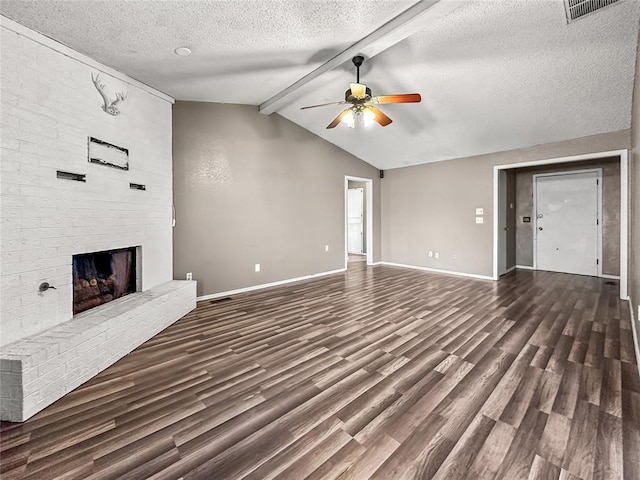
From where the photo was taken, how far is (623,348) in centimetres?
266

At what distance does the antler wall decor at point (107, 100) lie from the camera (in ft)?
9.19

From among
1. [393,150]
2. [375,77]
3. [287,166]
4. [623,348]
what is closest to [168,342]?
[287,166]

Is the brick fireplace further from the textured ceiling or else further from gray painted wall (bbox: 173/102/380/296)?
gray painted wall (bbox: 173/102/380/296)

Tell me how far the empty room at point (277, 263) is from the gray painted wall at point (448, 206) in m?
0.09

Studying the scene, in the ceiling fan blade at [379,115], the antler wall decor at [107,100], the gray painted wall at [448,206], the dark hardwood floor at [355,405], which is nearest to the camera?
the dark hardwood floor at [355,405]

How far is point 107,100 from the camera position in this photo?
2898 mm

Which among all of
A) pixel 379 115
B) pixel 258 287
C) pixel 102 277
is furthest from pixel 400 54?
pixel 102 277

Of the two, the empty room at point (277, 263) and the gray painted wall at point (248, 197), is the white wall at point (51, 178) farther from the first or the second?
the gray painted wall at point (248, 197)

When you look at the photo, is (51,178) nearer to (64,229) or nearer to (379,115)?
(64,229)

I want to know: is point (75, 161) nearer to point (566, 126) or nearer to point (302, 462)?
point (302, 462)

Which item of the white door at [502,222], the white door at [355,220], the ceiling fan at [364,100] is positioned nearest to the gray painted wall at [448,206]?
the white door at [502,222]

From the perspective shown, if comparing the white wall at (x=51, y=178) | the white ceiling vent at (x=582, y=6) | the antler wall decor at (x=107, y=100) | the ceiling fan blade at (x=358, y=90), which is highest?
the white ceiling vent at (x=582, y=6)

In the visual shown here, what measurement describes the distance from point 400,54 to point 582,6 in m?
1.56

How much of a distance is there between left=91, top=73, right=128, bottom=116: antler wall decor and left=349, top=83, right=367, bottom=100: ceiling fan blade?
2478 mm
